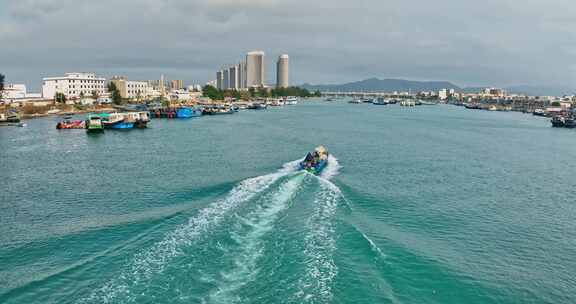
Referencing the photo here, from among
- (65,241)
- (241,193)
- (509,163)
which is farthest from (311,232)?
(509,163)

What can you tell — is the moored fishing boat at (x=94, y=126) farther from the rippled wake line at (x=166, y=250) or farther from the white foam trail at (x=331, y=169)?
the rippled wake line at (x=166, y=250)

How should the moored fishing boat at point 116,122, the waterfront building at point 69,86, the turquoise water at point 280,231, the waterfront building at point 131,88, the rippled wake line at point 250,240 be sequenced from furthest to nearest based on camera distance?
the waterfront building at point 131,88 → the waterfront building at point 69,86 → the moored fishing boat at point 116,122 → the turquoise water at point 280,231 → the rippled wake line at point 250,240

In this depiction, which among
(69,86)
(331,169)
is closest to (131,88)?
(69,86)

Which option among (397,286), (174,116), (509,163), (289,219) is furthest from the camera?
(174,116)

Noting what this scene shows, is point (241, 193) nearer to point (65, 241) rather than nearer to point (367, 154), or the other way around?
point (65, 241)

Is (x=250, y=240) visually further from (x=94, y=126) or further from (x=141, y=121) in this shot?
(x=141, y=121)

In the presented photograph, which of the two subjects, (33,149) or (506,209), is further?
(33,149)

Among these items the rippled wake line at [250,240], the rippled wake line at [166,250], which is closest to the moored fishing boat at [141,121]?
the rippled wake line at [166,250]

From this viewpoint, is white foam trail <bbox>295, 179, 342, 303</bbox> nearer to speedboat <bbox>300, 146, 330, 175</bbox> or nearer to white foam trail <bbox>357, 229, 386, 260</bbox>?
white foam trail <bbox>357, 229, 386, 260</bbox>

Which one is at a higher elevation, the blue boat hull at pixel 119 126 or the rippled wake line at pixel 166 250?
the blue boat hull at pixel 119 126
